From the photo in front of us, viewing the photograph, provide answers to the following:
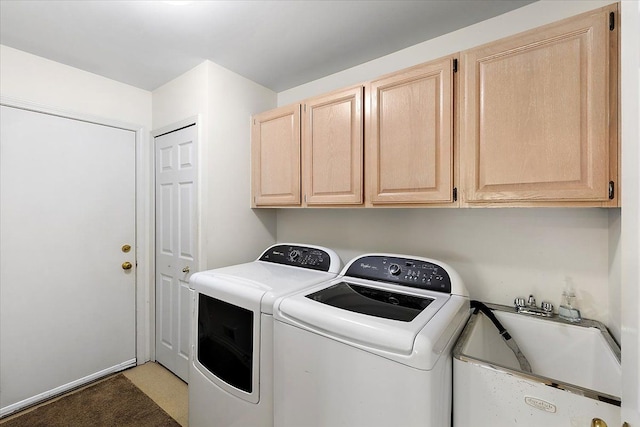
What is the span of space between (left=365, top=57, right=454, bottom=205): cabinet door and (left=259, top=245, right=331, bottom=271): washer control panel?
0.51 metres

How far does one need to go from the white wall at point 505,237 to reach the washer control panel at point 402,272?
0.32 meters

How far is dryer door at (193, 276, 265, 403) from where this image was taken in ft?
4.36

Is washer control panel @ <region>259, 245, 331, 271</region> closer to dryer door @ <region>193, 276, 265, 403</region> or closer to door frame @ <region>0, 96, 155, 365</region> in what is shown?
dryer door @ <region>193, 276, 265, 403</region>

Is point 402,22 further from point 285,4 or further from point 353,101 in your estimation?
point 285,4

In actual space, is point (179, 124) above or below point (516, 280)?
above

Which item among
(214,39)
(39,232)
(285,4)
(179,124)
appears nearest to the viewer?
(285,4)

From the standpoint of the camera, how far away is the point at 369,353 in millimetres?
967

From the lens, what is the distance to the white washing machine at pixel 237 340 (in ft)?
4.25

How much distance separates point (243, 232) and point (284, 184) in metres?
0.55

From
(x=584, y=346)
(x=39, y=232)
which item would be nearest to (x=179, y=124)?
(x=39, y=232)

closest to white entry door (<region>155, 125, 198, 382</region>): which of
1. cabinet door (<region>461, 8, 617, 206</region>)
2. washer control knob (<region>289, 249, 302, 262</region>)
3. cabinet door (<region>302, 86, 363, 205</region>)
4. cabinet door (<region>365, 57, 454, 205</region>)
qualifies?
washer control knob (<region>289, 249, 302, 262</region>)

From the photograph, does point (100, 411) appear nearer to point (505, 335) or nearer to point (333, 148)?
point (333, 148)

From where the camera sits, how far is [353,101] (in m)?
1.68

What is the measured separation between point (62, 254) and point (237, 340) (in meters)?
1.66
